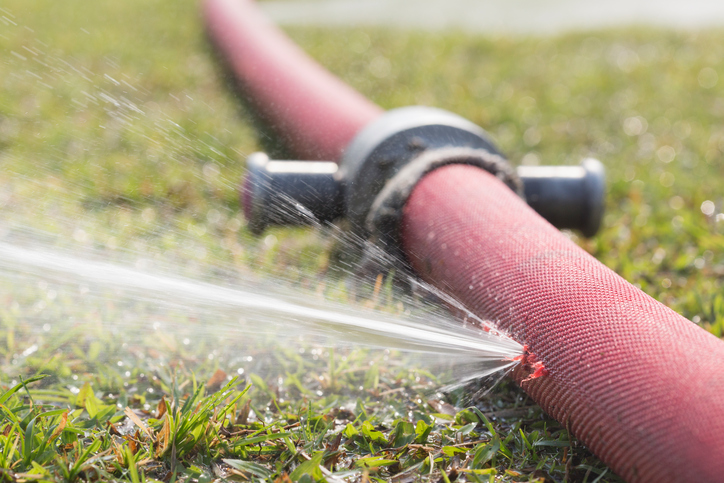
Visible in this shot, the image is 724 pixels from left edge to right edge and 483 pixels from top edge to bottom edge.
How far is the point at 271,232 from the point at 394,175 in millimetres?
731

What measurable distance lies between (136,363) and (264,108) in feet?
6.67

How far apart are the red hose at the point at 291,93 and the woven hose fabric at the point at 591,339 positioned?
0.94 meters

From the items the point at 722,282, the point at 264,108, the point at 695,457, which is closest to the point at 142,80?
the point at 264,108

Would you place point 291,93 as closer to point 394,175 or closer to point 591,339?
point 394,175

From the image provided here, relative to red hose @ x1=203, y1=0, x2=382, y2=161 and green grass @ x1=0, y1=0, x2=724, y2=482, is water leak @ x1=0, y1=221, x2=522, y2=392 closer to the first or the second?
green grass @ x1=0, y1=0, x2=724, y2=482

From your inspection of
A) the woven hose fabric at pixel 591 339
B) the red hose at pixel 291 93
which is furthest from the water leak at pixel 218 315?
the red hose at pixel 291 93

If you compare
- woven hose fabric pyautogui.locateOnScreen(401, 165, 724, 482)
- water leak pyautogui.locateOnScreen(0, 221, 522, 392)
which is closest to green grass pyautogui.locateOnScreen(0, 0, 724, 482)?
water leak pyautogui.locateOnScreen(0, 221, 522, 392)

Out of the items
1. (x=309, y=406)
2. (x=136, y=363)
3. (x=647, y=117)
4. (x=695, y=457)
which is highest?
(x=647, y=117)

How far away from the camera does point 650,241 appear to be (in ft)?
8.45

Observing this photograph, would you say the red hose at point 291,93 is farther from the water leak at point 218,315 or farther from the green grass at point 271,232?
the water leak at point 218,315

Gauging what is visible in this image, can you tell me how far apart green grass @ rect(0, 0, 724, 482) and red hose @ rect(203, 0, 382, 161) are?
Result: 0.24m

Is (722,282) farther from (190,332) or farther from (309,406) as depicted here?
(190,332)

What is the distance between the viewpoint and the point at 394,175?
210 centimetres

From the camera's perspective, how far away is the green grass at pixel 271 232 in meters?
1.46
